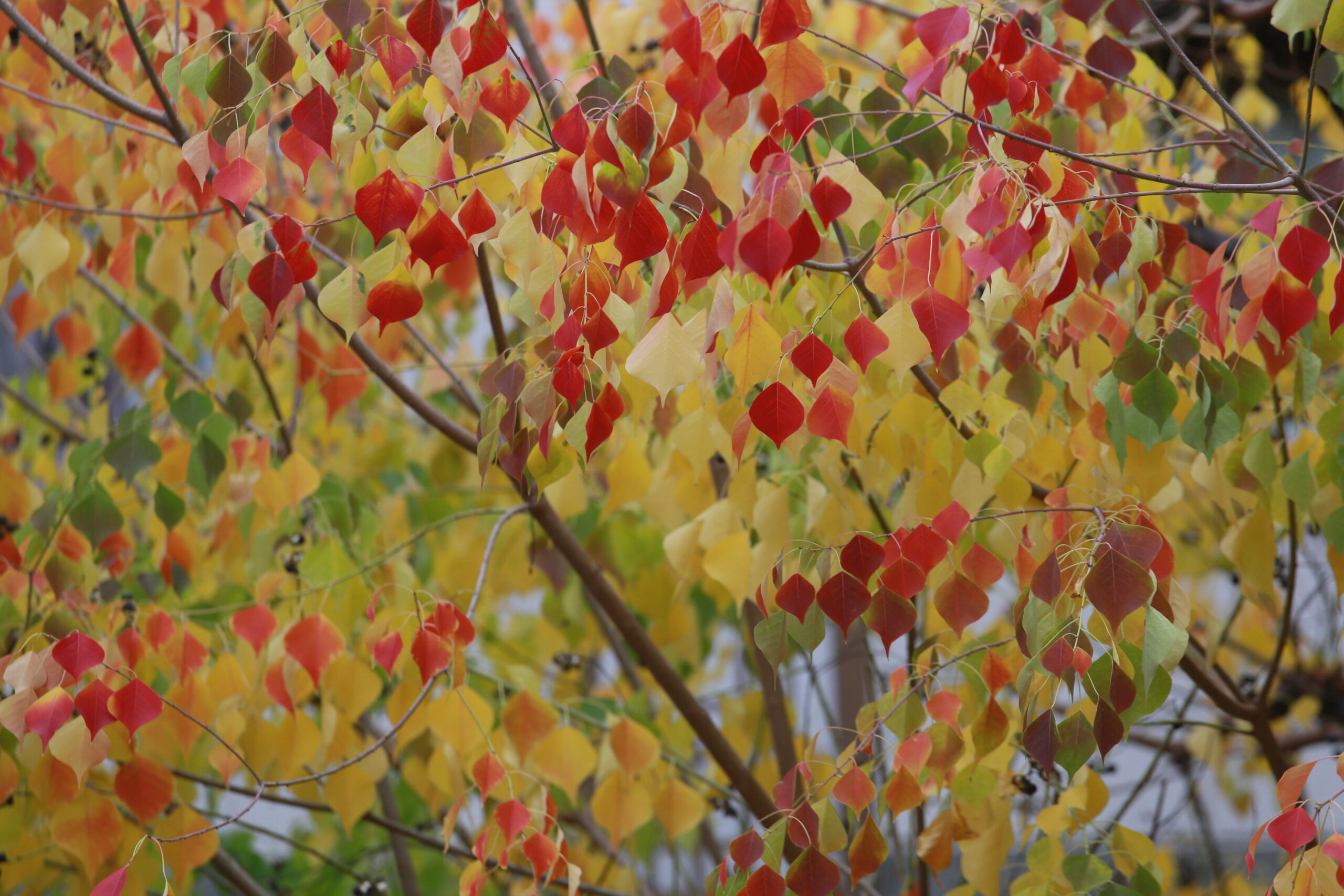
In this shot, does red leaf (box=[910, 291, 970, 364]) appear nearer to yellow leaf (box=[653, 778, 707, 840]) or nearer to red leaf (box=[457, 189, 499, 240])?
red leaf (box=[457, 189, 499, 240])

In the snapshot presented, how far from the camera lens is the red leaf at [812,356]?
0.82 m

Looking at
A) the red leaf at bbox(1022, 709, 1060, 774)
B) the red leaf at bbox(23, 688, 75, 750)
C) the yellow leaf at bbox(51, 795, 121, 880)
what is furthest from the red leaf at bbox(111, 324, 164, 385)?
the red leaf at bbox(1022, 709, 1060, 774)

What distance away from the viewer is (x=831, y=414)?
0.85 metres

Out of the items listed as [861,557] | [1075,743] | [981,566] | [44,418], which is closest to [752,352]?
[861,557]

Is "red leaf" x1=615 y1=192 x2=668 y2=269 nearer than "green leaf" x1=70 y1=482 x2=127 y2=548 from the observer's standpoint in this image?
Yes

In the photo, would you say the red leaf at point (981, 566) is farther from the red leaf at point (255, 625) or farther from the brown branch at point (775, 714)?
the red leaf at point (255, 625)

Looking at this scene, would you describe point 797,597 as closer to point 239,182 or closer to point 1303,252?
point 1303,252

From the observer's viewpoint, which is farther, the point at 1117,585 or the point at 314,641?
the point at 314,641

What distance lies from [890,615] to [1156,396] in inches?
11.3

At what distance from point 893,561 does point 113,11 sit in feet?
4.11

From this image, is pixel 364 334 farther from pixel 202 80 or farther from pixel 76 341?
pixel 202 80

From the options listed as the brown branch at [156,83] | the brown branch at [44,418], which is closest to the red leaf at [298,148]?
the brown branch at [156,83]

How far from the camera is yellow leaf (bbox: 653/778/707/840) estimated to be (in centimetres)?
142

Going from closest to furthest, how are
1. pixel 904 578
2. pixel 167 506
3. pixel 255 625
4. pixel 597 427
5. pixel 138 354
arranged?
1. pixel 597 427
2. pixel 904 578
3. pixel 255 625
4. pixel 167 506
5. pixel 138 354
